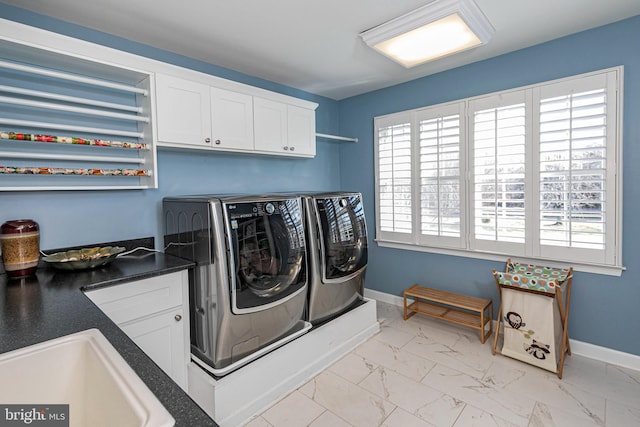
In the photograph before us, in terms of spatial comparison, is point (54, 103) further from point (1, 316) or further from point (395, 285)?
point (395, 285)

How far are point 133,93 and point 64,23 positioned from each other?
1.68 feet

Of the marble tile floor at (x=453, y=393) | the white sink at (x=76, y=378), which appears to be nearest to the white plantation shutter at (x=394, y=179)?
the marble tile floor at (x=453, y=393)

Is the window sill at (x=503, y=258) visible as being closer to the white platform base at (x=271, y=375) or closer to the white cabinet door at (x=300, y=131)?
the white platform base at (x=271, y=375)

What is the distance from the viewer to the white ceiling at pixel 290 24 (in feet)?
6.15

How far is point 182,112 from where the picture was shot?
2154 millimetres

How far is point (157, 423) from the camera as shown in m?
0.58

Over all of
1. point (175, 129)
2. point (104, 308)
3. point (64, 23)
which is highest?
point (64, 23)

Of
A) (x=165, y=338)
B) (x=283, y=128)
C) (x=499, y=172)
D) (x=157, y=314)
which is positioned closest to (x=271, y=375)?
(x=165, y=338)

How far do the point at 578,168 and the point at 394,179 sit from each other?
152 cm

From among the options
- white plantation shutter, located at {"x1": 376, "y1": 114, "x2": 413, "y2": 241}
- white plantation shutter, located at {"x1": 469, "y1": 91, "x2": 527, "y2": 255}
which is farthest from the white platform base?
white plantation shutter, located at {"x1": 469, "y1": 91, "x2": 527, "y2": 255}

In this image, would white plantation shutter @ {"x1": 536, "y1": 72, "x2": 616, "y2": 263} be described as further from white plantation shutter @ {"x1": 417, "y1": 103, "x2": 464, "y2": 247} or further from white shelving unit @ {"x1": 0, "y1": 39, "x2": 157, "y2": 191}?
white shelving unit @ {"x1": 0, "y1": 39, "x2": 157, "y2": 191}

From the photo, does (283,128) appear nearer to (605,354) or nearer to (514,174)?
(514,174)

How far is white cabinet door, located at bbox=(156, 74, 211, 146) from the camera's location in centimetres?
206

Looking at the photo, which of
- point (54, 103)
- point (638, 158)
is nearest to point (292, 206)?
point (54, 103)
